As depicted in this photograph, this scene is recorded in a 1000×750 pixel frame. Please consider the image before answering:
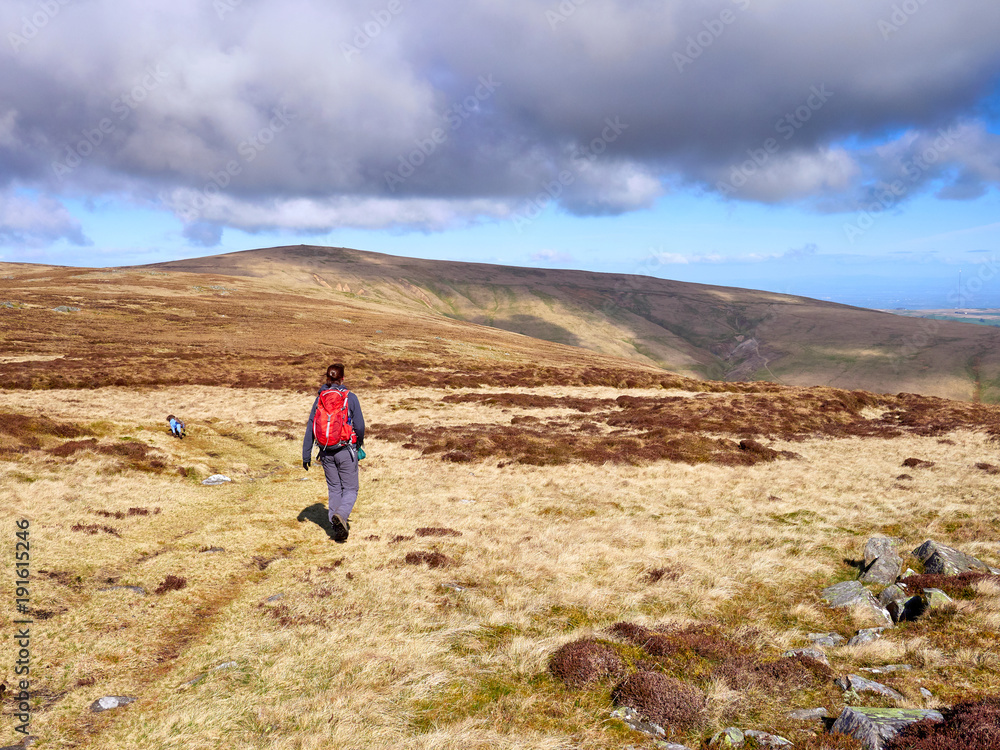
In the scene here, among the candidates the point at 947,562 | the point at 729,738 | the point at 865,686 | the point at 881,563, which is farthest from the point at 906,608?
the point at 729,738

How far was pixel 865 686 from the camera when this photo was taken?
23.8 ft

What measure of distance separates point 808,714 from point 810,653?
1.90 meters

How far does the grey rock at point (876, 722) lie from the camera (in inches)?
229

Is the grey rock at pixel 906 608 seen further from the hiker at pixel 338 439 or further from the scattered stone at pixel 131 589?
the scattered stone at pixel 131 589

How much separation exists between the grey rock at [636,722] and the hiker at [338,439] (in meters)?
8.43

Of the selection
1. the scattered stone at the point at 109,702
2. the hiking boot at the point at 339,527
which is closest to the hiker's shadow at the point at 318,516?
the hiking boot at the point at 339,527

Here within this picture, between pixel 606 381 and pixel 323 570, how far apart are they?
2173 inches

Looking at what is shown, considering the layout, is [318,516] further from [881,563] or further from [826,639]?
[881,563]

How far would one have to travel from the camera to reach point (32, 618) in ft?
28.6

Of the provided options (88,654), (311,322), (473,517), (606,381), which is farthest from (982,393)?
(88,654)

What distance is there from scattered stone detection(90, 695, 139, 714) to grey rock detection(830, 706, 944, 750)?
8801mm

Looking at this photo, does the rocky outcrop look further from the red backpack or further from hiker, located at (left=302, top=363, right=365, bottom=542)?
the red backpack

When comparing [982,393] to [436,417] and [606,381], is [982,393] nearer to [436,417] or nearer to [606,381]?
[606,381]

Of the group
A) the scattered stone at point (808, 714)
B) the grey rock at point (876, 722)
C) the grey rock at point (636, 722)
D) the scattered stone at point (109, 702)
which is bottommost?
the scattered stone at point (109, 702)
